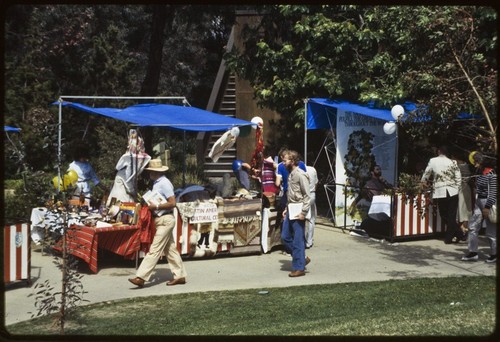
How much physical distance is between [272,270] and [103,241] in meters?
2.73

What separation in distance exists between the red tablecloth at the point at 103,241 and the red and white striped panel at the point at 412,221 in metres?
5.27

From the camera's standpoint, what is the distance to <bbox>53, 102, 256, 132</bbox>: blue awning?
44.8 feet

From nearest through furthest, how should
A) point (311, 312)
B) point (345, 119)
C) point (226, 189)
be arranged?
point (311, 312) < point (226, 189) < point (345, 119)

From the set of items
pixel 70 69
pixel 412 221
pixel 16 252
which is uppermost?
pixel 70 69

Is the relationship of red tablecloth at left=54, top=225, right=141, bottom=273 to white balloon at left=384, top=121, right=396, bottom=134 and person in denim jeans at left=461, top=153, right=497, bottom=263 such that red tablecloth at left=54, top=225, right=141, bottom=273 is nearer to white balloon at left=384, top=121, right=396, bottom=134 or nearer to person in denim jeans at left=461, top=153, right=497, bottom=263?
person in denim jeans at left=461, top=153, right=497, bottom=263

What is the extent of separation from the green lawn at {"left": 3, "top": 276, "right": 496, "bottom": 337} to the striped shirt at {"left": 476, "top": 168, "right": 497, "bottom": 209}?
4.36 ft

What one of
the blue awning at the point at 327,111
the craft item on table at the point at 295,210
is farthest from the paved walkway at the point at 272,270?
the blue awning at the point at 327,111

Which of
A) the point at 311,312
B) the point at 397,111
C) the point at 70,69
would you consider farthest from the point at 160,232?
the point at 70,69

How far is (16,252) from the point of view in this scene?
10.7m

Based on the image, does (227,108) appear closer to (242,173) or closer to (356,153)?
(356,153)

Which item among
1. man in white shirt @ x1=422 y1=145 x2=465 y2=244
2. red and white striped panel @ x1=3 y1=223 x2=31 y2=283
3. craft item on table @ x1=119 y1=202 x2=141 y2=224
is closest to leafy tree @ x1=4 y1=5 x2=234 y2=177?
craft item on table @ x1=119 y1=202 x2=141 y2=224

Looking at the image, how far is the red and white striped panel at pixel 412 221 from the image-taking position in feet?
48.7
